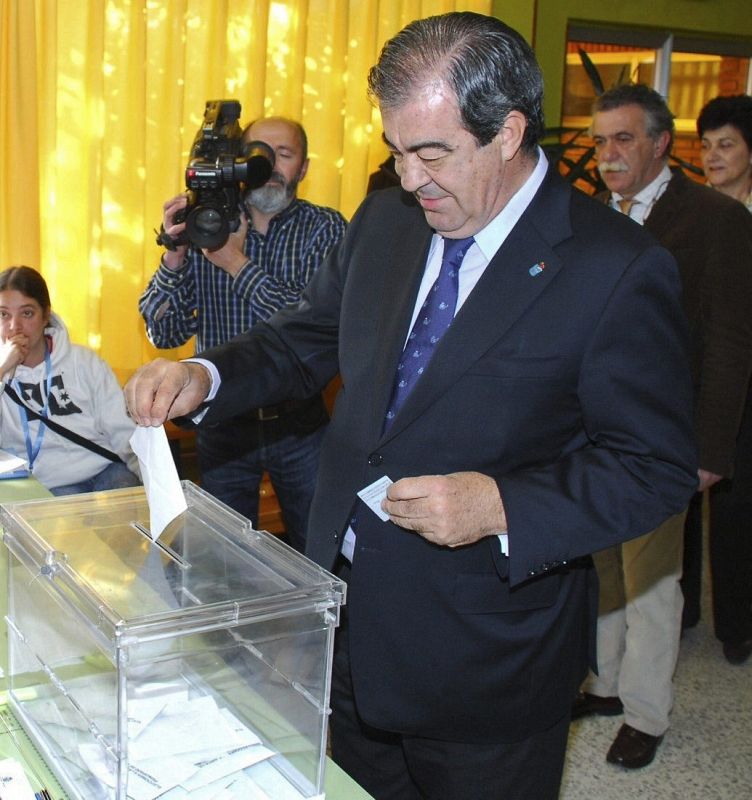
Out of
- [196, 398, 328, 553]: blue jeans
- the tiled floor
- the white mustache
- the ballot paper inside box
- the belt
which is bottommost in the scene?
the tiled floor

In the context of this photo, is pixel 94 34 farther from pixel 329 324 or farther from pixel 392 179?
Answer: pixel 329 324

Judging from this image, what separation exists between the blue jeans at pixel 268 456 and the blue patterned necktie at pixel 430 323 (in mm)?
1450

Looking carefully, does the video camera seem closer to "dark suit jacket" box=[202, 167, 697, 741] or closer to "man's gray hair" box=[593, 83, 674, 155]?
"man's gray hair" box=[593, 83, 674, 155]

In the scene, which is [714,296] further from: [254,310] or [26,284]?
[26,284]

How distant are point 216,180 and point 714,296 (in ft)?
4.59

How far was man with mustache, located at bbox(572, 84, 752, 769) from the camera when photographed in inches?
111

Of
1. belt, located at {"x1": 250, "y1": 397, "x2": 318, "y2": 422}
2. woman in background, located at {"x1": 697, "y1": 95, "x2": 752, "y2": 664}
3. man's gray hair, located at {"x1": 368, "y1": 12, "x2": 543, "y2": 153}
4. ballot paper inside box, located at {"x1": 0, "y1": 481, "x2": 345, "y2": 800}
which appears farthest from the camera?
woman in background, located at {"x1": 697, "y1": 95, "x2": 752, "y2": 664}

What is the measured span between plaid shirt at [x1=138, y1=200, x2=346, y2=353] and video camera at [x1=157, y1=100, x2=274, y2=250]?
0.14 metres

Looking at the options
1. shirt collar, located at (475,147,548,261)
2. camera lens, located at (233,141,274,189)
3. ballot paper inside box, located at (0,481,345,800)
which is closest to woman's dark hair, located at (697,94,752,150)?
camera lens, located at (233,141,274,189)

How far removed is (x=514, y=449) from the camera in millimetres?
1453

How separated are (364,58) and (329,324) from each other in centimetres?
282

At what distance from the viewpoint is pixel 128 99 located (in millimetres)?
3746

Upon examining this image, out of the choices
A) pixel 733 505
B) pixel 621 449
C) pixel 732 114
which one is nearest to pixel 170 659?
pixel 621 449

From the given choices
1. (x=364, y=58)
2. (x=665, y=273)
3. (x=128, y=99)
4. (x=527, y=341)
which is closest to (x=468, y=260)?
(x=527, y=341)
